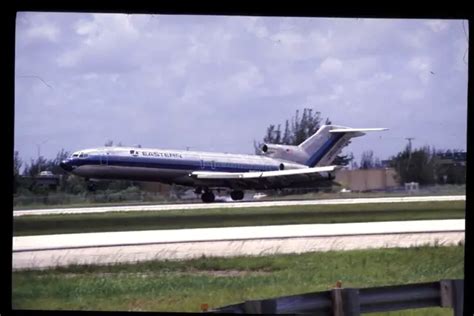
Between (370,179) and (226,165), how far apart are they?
17.7ft

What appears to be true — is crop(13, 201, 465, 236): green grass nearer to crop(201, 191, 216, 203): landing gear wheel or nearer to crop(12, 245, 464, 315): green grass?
crop(12, 245, 464, 315): green grass

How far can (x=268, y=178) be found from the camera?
17.4m

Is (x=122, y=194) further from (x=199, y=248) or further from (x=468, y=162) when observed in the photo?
(x=468, y=162)

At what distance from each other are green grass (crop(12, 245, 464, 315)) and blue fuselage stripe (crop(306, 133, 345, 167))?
5.37ft

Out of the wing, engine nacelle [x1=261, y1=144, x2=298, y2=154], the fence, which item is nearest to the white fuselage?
the wing

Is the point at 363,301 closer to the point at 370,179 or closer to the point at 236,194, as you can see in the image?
the point at 370,179

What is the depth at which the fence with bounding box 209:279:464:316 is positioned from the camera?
4.55 meters

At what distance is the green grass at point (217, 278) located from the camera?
17.8 feet

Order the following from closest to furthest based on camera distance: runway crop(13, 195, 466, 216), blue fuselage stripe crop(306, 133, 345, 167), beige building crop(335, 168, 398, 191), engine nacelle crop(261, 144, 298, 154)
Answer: runway crop(13, 195, 466, 216)
beige building crop(335, 168, 398, 191)
blue fuselage stripe crop(306, 133, 345, 167)
engine nacelle crop(261, 144, 298, 154)

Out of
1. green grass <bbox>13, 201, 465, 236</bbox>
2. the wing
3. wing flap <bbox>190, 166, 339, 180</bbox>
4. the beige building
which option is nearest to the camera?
green grass <bbox>13, 201, 465, 236</bbox>

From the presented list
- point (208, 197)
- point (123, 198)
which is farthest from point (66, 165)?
point (208, 197)

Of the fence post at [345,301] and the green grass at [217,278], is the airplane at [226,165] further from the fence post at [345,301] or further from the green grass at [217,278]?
the fence post at [345,301]

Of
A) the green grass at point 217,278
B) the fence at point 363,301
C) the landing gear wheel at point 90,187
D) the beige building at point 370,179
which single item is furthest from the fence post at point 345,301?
the landing gear wheel at point 90,187

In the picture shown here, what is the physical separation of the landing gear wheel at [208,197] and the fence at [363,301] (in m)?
6.48
